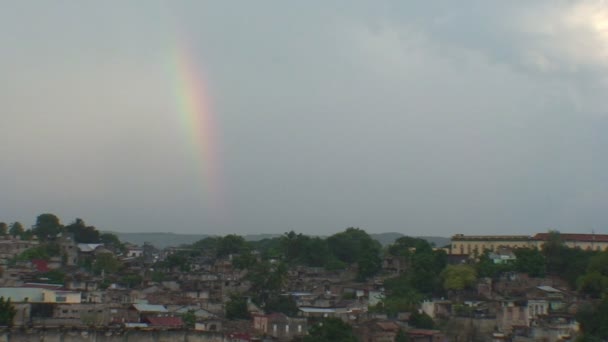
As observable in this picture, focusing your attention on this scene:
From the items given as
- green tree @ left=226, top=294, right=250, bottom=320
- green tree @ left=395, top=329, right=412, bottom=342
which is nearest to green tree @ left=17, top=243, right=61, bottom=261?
green tree @ left=226, top=294, right=250, bottom=320

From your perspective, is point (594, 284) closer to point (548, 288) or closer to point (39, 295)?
point (548, 288)

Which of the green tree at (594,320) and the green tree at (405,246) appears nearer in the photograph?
the green tree at (594,320)

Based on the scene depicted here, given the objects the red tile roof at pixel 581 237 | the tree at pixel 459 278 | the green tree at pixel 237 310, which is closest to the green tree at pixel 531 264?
the tree at pixel 459 278

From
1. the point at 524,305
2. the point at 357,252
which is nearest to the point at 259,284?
the point at 524,305

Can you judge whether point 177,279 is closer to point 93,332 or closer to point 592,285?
point 592,285

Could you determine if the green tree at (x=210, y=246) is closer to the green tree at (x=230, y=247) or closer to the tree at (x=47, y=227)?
the green tree at (x=230, y=247)

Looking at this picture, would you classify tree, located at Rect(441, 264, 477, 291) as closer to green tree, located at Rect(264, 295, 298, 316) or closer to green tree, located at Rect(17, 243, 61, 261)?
green tree, located at Rect(264, 295, 298, 316)
